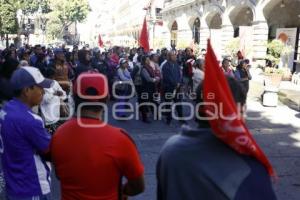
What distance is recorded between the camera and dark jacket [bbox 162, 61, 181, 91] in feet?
34.8

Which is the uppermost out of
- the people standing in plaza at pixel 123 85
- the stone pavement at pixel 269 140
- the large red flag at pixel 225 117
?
the large red flag at pixel 225 117

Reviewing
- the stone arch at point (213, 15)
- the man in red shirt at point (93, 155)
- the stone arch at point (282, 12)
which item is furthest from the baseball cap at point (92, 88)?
the stone arch at point (213, 15)

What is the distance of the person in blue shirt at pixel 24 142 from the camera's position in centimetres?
294

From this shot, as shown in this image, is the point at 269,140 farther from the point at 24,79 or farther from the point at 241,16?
the point at 241,16

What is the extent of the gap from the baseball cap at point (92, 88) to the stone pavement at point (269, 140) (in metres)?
3.24

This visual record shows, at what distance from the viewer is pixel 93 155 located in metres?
2.45

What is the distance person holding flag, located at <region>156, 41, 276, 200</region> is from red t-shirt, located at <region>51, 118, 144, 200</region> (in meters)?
0.46

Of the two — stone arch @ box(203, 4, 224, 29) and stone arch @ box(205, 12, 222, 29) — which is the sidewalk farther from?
→ stone arch @ box(205, 12, 222, 29)

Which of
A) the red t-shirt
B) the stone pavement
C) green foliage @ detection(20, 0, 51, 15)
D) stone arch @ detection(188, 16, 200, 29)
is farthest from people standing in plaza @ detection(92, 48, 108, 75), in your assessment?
green foliage @ detection(20, 0, 51, 15)

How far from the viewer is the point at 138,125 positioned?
1049 centimetres

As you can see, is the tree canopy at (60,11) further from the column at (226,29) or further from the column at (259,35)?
the column at (259,35)

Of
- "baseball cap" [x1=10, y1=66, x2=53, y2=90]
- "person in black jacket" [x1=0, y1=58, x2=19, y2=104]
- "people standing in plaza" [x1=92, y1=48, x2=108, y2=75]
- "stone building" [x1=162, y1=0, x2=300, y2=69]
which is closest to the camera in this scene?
"baseball cap" [x1=10, y1=66, x2=53, y2=90]

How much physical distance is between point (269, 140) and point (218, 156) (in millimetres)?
7263

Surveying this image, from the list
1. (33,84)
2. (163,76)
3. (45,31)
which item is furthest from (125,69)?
(45,31)
